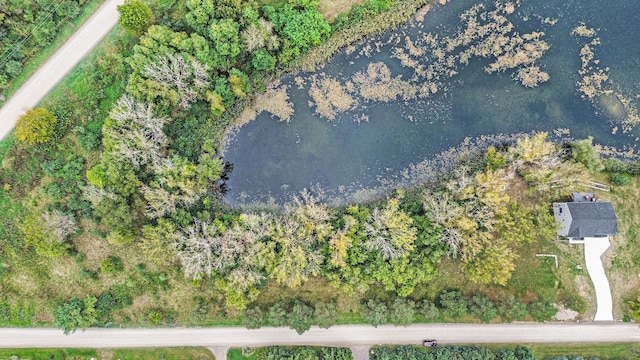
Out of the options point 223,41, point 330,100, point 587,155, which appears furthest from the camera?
point 330,100

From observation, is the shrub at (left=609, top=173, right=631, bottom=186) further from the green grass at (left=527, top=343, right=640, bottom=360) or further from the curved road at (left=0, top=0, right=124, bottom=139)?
the curved road at (left=0, top=0, right=124, bottom=139)

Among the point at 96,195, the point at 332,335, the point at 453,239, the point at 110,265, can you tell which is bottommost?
the point at 332,335

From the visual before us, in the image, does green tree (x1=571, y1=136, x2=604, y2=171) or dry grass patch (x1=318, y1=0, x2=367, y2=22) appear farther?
dry grass patch (x1=318, y1=0, x2=367, y2=22)

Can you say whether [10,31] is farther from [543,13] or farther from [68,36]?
[543,13]

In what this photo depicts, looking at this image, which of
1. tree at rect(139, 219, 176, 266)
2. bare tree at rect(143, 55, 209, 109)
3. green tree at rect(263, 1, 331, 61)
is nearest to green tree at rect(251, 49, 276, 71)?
green tree at rect(263, 1, 331, 61)

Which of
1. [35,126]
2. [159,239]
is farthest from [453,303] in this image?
[35,126]

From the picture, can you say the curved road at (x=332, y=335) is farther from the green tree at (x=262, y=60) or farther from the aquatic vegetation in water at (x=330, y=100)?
the green tree at (x=262, y=60)

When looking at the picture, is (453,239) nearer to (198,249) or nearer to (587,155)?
(587,155)
